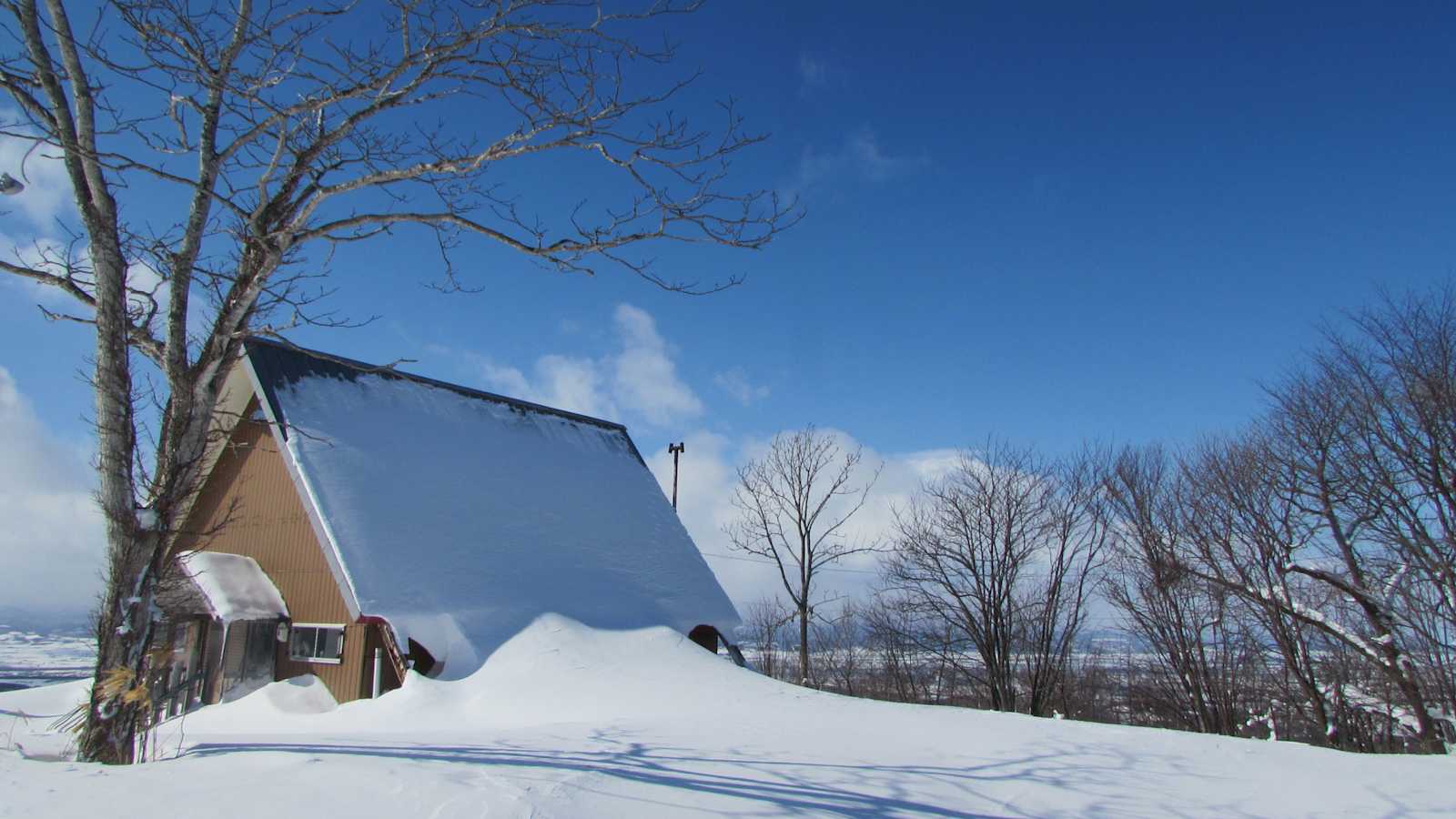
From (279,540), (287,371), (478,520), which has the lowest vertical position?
(279,540)

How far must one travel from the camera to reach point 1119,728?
920 cm

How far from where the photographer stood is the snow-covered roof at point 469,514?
13945mm

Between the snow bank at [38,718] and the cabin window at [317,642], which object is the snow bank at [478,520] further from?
the snow bank at [38,718]

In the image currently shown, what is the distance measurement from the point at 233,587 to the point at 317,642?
6.23 feet

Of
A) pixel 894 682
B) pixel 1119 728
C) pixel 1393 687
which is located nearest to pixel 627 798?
pixel 1119 728

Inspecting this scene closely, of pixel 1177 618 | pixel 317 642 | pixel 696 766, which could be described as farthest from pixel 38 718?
pixel 1177 618

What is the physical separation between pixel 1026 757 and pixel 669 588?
36.5 ft

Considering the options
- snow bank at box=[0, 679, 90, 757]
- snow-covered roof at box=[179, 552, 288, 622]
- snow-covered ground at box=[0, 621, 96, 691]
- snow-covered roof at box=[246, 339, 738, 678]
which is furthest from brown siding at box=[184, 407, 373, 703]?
snow-covered ground at box=[0, 621, 96, 691]

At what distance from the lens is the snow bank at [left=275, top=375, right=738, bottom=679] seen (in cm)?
1395

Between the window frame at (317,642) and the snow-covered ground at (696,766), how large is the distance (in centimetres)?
205

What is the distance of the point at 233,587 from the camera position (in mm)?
15016

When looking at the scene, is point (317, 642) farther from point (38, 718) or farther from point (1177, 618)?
point (1177, 618)

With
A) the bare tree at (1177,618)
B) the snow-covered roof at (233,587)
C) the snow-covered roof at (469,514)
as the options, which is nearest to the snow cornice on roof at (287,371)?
the snow-covered roof at (469,514)

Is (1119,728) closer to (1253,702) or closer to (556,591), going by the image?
(556,591)
